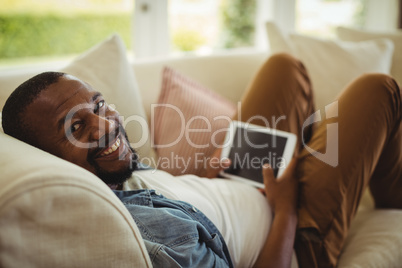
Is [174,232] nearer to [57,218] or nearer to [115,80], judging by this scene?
[57,218]

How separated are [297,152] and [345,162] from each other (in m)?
0.22

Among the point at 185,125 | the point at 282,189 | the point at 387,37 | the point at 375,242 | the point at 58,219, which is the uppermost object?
the point at 387,37

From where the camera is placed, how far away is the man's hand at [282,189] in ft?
3.49

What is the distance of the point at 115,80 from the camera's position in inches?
45.9

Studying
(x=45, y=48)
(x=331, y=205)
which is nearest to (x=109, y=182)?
(x=331, y=205)

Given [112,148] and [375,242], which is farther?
[375,242]

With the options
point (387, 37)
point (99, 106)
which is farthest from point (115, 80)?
point (387, 37)

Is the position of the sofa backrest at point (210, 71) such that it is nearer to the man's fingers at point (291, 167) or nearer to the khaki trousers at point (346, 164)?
the khaki trousers at point (346, 164)

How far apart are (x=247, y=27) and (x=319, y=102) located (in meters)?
1.56

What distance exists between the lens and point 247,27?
2.97 metres

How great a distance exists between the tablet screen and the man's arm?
59 millimetres

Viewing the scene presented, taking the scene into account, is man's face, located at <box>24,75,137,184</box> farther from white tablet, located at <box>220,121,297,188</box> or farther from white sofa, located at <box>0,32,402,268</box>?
white tablet, located at <box>220,121,297,188</box>

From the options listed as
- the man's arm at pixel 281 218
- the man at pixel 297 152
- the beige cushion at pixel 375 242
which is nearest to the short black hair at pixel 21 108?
the man at pixel 297 152

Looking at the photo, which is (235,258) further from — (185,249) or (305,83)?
(305,83)
